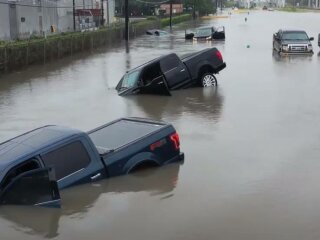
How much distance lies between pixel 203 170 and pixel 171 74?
916 cm

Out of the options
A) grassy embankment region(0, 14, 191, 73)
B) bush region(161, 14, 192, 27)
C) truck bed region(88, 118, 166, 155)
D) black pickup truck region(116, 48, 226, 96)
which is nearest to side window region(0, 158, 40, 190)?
truck bed region(88, 118, 166, 155)

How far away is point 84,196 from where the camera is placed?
8.73 metres

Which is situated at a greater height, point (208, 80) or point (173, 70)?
point (173, 70)

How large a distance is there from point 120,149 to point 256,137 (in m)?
4.37

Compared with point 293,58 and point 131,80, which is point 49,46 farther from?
point 131,80

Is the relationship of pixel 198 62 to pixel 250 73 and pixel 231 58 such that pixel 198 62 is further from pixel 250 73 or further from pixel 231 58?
pixel 231 58

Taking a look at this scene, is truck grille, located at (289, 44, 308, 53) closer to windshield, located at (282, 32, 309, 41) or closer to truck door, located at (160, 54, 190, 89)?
windshield, located at (282, 32, 309, 41)

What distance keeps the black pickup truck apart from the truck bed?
8121mm

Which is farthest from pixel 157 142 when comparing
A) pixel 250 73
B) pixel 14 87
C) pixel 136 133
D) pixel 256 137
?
pixel 250 73

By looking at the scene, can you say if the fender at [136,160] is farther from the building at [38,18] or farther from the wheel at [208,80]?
the building at [38,18]

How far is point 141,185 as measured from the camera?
9.30m

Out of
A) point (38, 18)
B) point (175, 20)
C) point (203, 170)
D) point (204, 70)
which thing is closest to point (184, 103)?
point (204, 70)

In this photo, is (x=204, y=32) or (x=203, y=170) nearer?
(x=203, y=170)

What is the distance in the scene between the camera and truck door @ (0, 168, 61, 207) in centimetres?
784
